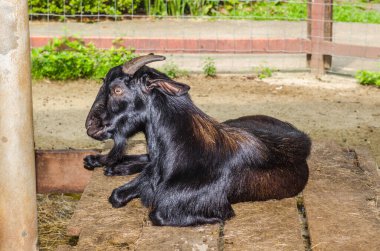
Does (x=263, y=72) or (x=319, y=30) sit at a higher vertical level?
(x=319, y=30)

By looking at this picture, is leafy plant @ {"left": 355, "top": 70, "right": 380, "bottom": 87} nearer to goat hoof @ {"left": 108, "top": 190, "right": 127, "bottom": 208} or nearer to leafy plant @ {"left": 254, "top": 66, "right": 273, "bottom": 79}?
leafy plant @ {"left": 254, "top": 66, "right": 273, "bottom": 79}

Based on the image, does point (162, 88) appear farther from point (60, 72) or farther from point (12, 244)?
point (60, 72)

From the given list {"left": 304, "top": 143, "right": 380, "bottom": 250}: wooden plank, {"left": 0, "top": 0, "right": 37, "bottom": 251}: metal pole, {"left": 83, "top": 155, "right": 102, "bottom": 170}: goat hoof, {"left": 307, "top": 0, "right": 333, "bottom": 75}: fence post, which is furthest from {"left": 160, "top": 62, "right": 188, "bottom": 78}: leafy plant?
{"left": 0, "top": 0, "right": 37, "bottom": 251}: metal pole

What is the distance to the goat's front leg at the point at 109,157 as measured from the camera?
18.2 ft

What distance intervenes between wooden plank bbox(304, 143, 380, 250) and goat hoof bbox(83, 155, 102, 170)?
5.25 feet

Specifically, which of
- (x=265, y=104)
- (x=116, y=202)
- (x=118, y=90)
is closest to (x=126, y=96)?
(x=118, y=90)

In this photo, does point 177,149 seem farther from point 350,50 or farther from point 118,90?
point 350,50

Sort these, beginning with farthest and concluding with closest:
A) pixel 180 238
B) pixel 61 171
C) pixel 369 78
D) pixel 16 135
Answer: pixel 369 78
pixel 61 171
pixel 180 238
pixel 16 135

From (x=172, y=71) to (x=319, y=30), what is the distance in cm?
194

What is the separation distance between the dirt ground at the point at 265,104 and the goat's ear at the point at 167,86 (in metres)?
2.41

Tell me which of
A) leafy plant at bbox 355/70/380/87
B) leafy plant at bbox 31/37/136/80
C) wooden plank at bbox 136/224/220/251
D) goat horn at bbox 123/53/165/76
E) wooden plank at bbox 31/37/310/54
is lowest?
wooden plank at bbox 136/224/220/251

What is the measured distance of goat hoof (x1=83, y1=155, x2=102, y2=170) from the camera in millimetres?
6371

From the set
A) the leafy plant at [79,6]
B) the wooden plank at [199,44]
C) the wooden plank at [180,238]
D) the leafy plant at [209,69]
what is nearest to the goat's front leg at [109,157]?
the wooden plank at [180,238]

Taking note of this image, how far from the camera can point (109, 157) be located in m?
5.82
